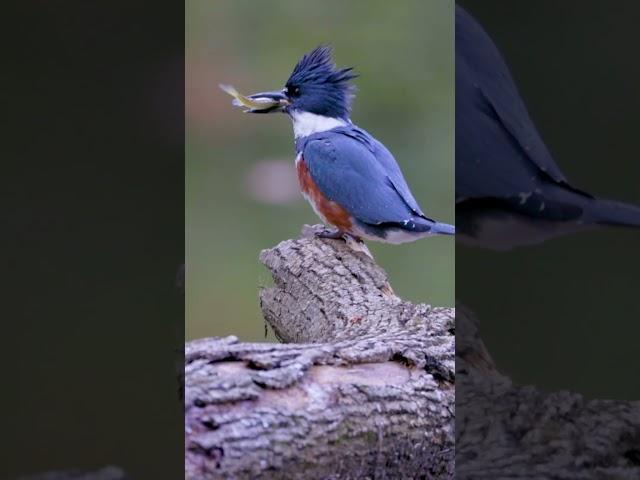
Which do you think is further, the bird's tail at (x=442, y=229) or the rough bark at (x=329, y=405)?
the bird's tail at (x=442, y=229)

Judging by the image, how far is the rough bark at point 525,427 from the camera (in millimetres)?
790

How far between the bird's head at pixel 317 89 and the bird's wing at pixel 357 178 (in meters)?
0.07

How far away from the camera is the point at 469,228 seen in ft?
2.54

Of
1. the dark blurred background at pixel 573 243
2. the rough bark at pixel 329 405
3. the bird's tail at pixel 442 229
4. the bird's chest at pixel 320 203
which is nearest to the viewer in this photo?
the dark blurred background at pixel 573 243

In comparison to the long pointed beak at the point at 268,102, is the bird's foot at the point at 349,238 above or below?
below

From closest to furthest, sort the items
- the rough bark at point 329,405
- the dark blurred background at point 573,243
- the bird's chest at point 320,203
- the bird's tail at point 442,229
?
the dark blurred background at point 573,243 → the rough bark at point 329,405 → the bird's tail at point 442,229 → the bird's chest at point 320,203

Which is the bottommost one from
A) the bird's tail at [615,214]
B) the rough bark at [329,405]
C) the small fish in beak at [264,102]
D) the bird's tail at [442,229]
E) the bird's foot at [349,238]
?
the rough bark at [329,405]

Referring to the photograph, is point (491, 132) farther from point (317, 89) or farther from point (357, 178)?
point (317, 89)

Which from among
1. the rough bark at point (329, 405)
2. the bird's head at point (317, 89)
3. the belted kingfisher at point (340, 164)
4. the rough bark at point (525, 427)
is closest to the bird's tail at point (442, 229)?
the belted kingfisher at point (340, 164)

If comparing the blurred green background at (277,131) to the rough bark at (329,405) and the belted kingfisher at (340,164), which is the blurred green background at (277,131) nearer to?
the belted kingfisher at (340,164)

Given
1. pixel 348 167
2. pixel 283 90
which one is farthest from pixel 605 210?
pixel 283 90

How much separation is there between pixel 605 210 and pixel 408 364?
51 cm

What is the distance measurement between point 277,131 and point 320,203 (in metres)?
0.25
